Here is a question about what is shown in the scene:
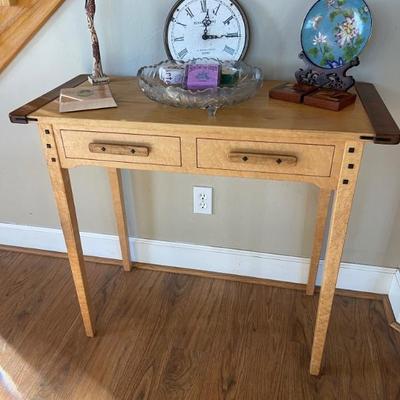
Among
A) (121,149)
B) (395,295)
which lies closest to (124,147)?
(121,149)

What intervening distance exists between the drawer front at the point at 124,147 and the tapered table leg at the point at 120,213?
0.43m

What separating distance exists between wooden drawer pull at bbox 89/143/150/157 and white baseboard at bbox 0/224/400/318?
711mm

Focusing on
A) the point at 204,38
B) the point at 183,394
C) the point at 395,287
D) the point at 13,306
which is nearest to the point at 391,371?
the point at 395,287

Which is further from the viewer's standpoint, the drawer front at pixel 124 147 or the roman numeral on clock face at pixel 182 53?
the roman numeral on clock face at pixel 182 53

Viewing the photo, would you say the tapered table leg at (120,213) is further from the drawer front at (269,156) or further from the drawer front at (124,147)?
the drawer front at (269,156)

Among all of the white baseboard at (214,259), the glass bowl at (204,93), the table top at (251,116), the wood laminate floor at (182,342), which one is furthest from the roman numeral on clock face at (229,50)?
the wood laminate floor at (182,342)

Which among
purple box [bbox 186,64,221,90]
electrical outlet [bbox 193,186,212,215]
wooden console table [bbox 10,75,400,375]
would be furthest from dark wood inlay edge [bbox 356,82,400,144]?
electrical outlet [bbox 193,186,212,215]

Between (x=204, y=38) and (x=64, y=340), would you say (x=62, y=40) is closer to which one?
(x=204, y=38)

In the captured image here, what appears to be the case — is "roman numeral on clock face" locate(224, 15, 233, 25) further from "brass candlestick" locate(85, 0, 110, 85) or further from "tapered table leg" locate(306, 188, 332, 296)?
"tapered table leg" locate(306, 188, 332, 296)

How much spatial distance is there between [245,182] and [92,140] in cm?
62

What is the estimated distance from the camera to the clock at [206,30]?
1214mm

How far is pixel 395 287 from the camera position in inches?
59.0

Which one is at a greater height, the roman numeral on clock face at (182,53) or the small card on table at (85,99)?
the roman numeral on clock face at (182,53)

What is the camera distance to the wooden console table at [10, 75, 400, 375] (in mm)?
935
